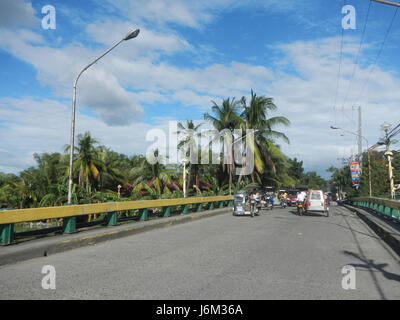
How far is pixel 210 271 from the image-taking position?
6.02 meters

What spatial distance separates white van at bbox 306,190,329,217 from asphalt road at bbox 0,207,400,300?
10.7 meters

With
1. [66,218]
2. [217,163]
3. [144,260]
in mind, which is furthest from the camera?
[217,163]

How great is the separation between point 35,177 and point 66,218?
1547cm

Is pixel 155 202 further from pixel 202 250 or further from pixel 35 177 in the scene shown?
pixel 35 177

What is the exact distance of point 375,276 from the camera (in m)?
6.04

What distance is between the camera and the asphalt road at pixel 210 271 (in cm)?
479

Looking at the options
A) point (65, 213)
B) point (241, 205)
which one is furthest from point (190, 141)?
point (65, 213)

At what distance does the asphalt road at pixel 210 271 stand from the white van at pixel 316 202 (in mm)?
10730

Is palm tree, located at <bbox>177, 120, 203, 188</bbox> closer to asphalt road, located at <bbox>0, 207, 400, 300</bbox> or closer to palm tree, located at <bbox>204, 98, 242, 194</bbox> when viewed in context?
palm tree, located at <bbox>204, 98, 242, 194</bbox>

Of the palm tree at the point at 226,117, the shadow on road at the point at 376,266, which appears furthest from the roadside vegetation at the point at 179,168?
the shadow on road at the point at 376,266
